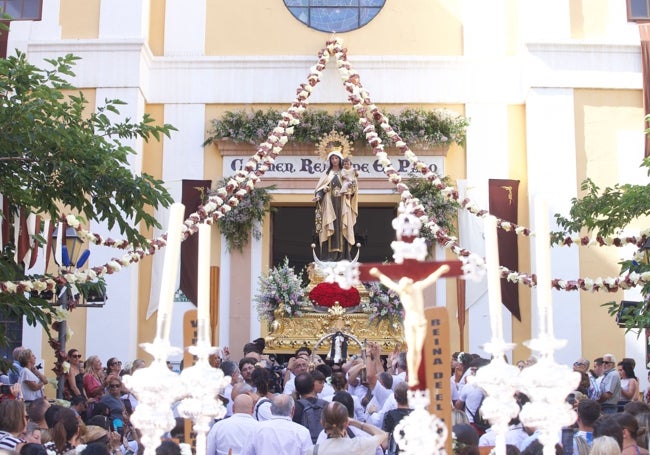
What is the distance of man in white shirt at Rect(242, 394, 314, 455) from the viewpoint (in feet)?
20.6

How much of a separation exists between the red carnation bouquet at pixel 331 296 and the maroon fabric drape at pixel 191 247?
2.04 m

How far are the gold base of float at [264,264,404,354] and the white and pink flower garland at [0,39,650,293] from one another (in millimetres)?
1667

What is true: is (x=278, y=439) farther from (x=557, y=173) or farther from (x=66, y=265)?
(x=557, y=173)

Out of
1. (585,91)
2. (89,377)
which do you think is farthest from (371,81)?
(89,377)

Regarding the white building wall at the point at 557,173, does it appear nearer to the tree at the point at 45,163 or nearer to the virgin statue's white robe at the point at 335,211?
the virgin statue's white robe at the point at 335,211

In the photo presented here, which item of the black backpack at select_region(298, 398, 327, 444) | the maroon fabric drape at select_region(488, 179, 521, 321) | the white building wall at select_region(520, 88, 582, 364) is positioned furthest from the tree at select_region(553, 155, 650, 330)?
the maroon fabric drape at select_region(488, 179, 521, 321)

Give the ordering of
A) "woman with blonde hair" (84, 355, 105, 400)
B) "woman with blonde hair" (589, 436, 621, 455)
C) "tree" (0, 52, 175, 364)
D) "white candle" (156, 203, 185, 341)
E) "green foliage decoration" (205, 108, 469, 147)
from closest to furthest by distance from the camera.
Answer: "white candle" (156, 203, 185, 341), "woman with blonde hair" (589, 436, 621, 455), "tree" (0, 52, 175, 364), "woman with blonde hair" (84, 355, 105, 400), "green foliage decoration" (205, 108, 469, 147)

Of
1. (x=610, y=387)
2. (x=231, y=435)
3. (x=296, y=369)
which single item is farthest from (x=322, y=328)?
(x=231, y=435)

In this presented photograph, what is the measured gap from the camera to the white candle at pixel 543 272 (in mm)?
3355

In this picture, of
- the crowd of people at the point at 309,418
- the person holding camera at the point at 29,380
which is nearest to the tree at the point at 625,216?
the crowd of people at the point at 309,418

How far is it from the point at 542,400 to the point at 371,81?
557 inches

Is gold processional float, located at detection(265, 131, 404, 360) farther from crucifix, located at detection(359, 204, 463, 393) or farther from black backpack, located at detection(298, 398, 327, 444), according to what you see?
crucifix, located at detection(359, 204, 463, 393)

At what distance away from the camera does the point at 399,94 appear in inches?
674

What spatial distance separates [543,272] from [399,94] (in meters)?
13.9
